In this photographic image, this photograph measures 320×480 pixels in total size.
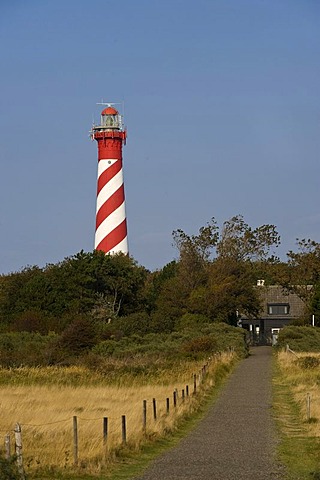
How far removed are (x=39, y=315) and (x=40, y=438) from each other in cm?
4336

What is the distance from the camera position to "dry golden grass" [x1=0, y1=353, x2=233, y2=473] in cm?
1566

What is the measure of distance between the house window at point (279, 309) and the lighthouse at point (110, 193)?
2469 cm

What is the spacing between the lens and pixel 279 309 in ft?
279

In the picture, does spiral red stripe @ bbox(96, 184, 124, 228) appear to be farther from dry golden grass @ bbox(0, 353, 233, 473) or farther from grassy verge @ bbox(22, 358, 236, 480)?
grassy verge @ bbox(22, 358, 236, 480)

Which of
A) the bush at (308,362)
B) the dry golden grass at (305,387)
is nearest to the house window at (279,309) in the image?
the dry golden grass at (305,387)

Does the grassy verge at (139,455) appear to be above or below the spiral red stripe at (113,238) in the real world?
below

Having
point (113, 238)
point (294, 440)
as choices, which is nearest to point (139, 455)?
point (294, 440)

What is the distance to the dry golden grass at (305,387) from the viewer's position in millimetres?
21123

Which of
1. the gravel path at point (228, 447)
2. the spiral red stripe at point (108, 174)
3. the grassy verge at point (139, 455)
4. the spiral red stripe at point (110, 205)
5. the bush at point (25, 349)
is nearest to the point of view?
the grassy verge at point (139, 455)

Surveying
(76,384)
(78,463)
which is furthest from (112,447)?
(76,384)

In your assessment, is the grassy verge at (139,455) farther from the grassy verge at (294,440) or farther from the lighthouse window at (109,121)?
the lighthouse window at (109,121)

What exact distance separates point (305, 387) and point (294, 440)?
11238mm

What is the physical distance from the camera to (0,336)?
5106 centimetres

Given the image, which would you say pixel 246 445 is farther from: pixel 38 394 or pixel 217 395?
pixel 38 394
